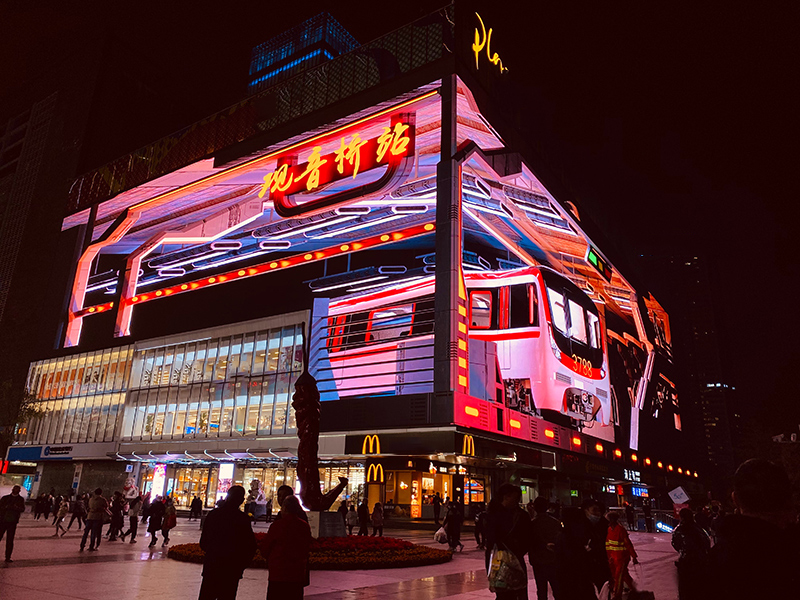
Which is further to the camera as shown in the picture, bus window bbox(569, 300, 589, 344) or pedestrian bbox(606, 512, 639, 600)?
bus window bbox(569, 300, 589, 344)

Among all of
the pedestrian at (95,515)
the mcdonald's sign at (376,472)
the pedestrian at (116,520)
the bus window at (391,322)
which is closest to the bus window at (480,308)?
the bus window at (391,322)

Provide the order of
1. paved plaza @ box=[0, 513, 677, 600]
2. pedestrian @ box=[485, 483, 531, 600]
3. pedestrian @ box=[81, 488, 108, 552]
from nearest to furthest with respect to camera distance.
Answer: pedestrian @ box=[485, 483, 531, 600] → paved plaza @ box=[0, 513, 677, 600] → pedestrian @ box=[81, 488, 108, 552]

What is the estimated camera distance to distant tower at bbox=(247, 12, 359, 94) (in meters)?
107

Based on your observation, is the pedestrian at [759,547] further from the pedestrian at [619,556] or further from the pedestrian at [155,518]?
the pedestrian at [155,518]

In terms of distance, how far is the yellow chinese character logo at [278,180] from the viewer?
38406 millimetres

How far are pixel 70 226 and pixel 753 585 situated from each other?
204ft

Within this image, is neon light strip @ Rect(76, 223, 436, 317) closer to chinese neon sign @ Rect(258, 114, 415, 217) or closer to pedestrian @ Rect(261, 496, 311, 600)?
chinese neon sign @ Rect(258, 114, 415, 217)

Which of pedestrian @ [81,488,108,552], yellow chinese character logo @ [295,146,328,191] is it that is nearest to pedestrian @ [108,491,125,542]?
pedestrian @ [81,488,108,552]

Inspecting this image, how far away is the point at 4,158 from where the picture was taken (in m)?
96.7

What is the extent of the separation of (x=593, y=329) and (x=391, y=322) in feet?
49.4

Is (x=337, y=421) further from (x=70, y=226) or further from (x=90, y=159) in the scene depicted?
(x=90, y=159)

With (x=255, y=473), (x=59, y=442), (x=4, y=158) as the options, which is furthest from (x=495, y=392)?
(x=4, y=158)

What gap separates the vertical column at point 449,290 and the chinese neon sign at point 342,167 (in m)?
3.20

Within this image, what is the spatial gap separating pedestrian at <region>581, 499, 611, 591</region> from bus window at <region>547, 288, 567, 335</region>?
85.8 ft
